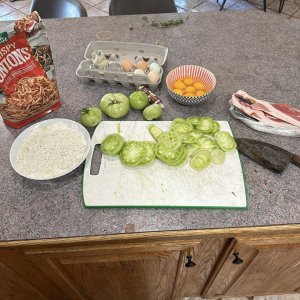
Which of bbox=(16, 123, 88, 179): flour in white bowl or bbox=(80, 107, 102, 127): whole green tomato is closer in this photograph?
bbox=(16, 123, 88, 179): flour in white bowl

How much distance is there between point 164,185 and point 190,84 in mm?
425

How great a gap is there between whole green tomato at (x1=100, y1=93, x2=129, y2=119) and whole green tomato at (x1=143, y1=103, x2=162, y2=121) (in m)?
0.07

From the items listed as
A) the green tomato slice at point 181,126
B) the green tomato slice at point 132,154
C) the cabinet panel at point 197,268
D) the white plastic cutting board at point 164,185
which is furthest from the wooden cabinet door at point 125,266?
the green tomato slice at point 181,126

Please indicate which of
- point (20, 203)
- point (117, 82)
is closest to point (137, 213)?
point (20, 203)

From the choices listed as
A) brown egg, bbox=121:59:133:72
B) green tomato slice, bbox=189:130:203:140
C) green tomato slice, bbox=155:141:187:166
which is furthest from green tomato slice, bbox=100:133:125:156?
brown egg, bbox=121:59:133:72

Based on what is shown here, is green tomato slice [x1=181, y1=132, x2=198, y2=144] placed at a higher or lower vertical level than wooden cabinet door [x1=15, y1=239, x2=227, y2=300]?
higher

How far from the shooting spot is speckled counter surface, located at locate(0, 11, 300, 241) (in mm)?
659

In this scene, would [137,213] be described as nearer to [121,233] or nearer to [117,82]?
[121,233]

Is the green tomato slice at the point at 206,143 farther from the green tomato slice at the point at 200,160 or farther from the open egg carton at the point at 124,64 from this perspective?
A: the open egg carton at the point at 124,64

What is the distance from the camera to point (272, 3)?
3.13m

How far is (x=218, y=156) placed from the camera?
2.45ft

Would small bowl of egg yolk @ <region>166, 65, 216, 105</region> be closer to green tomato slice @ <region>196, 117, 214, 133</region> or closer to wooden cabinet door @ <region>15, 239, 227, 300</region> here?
green tomato slice @ <region>196, 117, 214, 133</region>

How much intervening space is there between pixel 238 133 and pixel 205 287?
68 cm

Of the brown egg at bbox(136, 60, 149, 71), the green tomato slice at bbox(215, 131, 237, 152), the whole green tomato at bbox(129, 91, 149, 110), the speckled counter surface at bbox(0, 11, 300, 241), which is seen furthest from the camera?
the brown egg at bbox(136, 60, 149, 71)
